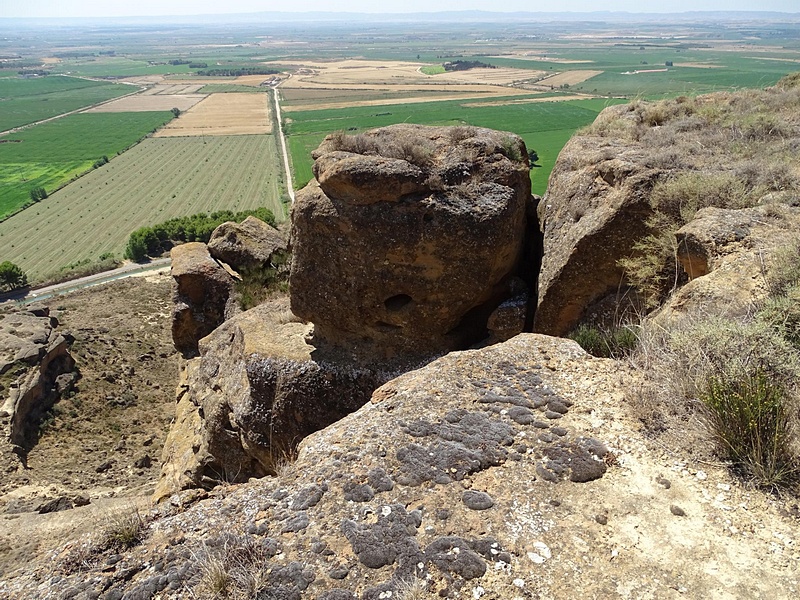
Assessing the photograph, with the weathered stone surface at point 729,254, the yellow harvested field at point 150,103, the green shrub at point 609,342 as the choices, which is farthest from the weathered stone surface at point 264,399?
the yellow harvested field at point 150,103

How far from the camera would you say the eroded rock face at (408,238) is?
12797 millimetres

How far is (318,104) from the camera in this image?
5241 inches

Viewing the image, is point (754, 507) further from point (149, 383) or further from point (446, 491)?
point (149, 383)

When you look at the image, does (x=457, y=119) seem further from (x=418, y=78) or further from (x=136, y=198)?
(x=418, y=78)

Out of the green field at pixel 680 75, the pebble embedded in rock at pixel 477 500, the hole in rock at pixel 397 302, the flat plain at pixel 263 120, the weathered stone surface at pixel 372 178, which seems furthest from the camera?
the green field at pixel 680 75

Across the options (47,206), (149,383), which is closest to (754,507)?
(149,383)

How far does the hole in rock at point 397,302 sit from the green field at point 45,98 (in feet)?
488

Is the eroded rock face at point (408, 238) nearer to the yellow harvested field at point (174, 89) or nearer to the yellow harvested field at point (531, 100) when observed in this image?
the yellow harvested field at point (531, 100)

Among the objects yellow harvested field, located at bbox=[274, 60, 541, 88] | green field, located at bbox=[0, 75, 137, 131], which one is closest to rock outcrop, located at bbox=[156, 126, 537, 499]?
green field, located at bbox=[0, 75, 137, 131]

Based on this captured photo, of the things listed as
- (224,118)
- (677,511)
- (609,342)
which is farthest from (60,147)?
(677,511)

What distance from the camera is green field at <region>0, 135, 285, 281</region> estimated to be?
5506cm

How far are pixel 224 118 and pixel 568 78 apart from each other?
99.5 m

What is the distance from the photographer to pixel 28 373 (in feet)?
69.7

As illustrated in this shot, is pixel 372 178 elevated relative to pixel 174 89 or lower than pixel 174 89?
elevated
